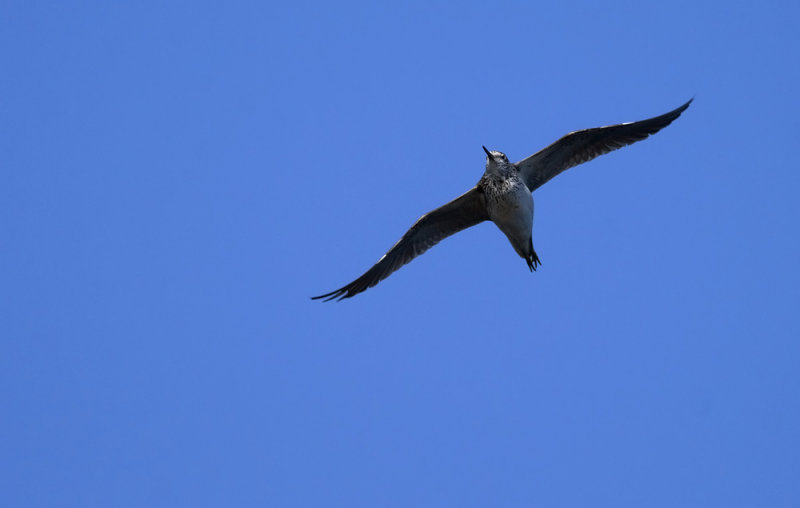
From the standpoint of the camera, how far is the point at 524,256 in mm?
16391

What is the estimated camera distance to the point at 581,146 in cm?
1611

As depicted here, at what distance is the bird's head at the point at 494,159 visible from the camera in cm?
1597

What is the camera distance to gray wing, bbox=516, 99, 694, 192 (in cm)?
1575

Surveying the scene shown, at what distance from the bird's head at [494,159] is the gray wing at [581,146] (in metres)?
0.29

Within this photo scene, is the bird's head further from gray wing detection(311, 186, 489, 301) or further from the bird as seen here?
gray wing detection(311, 186, 489, 301)

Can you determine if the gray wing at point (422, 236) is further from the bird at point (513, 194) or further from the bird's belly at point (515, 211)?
the bird's belly at point (515, 211)

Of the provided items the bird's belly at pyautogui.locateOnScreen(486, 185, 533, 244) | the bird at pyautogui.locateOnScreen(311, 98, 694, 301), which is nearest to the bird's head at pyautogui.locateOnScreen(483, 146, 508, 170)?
the bird at pyautogui.locateOnScreen(311, 98, 694, 301)

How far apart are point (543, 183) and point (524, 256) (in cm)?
142

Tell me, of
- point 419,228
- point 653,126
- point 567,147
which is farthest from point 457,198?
point 653,126

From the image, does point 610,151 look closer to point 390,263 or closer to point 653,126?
point 653,126

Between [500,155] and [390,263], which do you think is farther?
[390,263]

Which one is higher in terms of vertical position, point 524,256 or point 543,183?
point 543,183

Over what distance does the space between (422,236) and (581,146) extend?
349 centimetres

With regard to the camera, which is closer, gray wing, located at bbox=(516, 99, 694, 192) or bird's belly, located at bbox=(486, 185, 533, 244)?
bird's belly, located at bbox=(486, 185, 533, 244)
